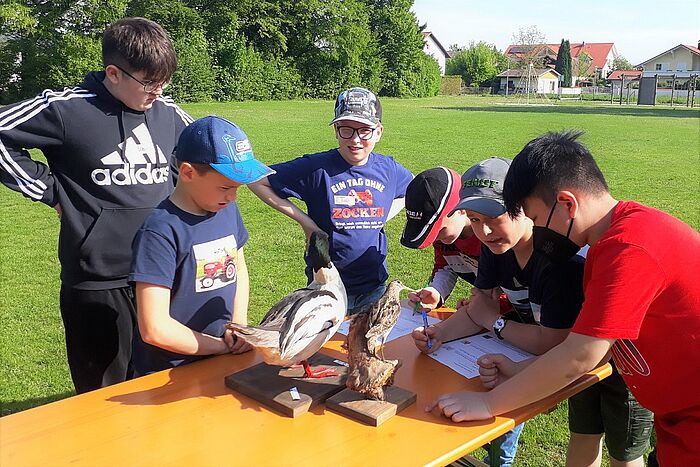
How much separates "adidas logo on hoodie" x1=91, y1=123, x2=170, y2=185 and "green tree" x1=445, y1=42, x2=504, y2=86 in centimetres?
7166

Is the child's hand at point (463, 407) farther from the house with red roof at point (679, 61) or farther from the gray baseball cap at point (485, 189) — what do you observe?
the house with red roof at point (679, 61)

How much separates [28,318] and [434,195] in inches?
171

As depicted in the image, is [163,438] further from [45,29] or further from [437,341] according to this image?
[45,29]

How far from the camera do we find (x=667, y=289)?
1.75 m

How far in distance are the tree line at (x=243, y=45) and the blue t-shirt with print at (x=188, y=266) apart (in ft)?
93.0

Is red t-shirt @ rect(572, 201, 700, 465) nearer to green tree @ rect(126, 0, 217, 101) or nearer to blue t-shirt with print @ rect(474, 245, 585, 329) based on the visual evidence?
blue t-shirt with print @ rect(474, 245, 585, 329)

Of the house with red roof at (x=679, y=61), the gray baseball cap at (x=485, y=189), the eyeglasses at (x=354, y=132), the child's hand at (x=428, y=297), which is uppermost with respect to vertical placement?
the house with red roof at (x=679, y=61)

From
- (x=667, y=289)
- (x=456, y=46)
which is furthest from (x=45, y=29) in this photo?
(x=456, y=46)

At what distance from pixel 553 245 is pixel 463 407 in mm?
641

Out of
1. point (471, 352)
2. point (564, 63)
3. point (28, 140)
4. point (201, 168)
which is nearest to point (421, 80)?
point (564, 63)

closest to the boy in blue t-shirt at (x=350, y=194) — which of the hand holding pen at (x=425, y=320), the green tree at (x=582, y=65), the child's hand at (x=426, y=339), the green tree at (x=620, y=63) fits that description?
the hand holding pen at (x=425, y=320)

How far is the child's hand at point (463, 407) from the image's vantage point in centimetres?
181

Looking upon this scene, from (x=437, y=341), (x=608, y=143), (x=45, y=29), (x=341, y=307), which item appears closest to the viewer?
(x=341, y=307)

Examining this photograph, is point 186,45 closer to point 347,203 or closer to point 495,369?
point 347,203
